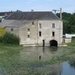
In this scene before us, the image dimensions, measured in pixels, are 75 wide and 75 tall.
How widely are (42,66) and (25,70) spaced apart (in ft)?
8.09

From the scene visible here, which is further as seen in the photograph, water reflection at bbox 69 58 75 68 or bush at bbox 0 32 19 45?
bush at bbox 0 32 19 45

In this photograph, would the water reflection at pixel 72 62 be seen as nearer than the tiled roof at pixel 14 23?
Yes

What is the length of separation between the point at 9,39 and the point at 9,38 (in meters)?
0.13

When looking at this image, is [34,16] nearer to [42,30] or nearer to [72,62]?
[42,30]

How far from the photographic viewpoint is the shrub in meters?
37.3

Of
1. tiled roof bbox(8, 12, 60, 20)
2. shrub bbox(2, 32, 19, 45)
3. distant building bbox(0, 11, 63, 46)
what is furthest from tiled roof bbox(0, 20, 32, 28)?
shrub bbox(2, 32, 19, 45)

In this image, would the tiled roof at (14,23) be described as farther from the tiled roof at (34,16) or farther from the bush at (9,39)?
the bush at (9,39)

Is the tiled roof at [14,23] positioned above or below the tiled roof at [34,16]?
below

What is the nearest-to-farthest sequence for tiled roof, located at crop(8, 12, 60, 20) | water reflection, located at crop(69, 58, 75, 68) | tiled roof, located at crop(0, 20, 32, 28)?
water reflection, located at crop(69, 58, 75, 68) → tiled roof, located at crop(0, 20, 32, 28) → tiled roof, located at crop(8, 12, 60, 20)

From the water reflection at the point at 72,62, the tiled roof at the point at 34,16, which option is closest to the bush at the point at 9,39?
the tiled roof at the point at 34,16

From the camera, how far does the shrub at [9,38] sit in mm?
37278

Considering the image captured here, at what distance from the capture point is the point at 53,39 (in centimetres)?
4006

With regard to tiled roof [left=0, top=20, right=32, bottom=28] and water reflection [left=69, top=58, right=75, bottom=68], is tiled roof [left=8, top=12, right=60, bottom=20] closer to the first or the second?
tiled roof [left=0, top=20, right=32, bottom=28]

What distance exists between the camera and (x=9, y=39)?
37250mm
